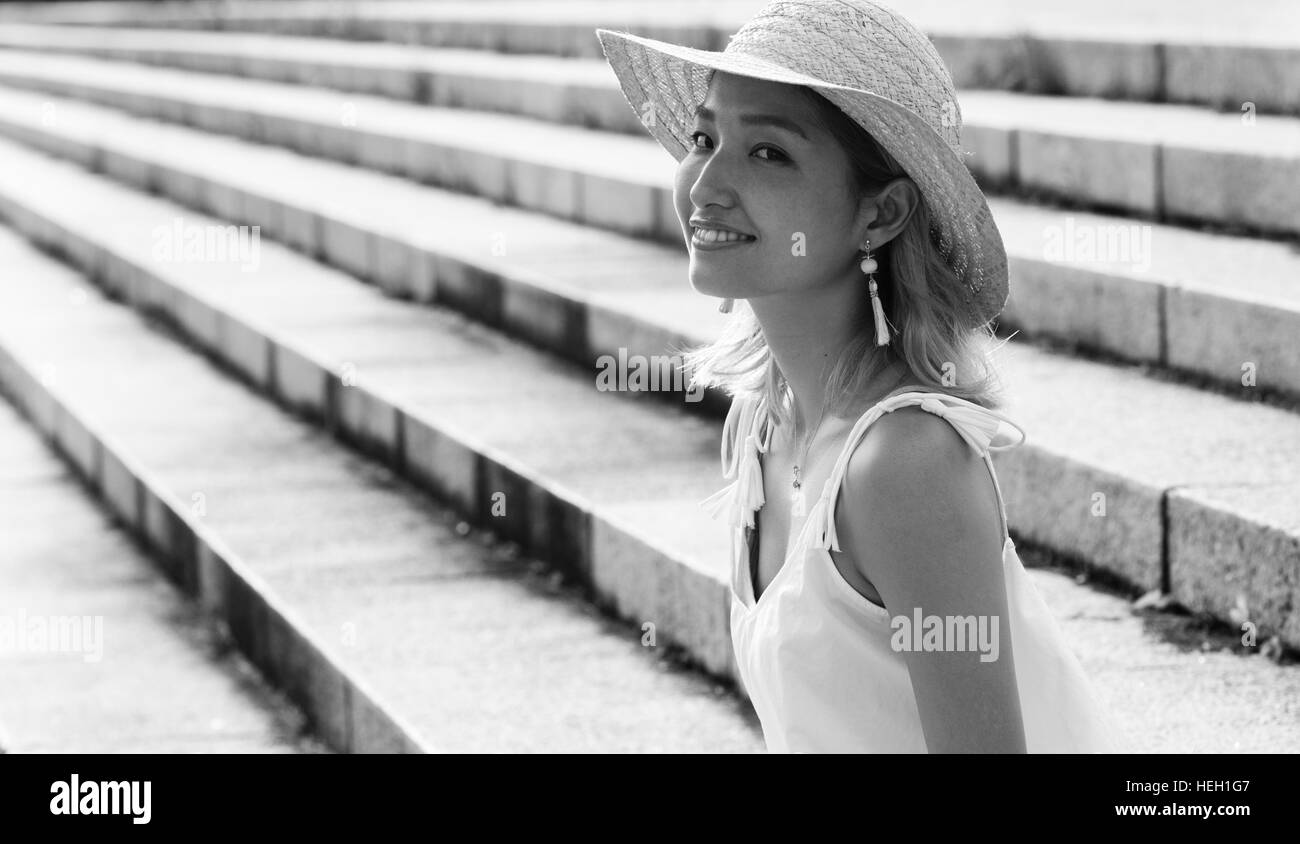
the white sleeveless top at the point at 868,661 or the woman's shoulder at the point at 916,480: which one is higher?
the woman's shoulder at the point at 916,480

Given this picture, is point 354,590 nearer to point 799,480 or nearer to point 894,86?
point 799,480

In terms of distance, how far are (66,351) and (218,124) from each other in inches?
203

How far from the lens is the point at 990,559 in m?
1.63

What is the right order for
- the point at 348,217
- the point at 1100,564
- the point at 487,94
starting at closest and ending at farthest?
the point at 1100,564, the point at 348,217, the point at 487,94

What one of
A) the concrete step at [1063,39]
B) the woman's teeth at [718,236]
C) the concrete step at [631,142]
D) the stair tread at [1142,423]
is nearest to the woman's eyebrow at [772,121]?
the woman's teeth at [718,236]

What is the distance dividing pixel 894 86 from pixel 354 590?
9.99 ft

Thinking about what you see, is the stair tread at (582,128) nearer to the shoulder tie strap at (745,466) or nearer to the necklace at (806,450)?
Result: the shoulder tie strap at (745,466)

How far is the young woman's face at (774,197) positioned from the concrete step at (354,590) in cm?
177

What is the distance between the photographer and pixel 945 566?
1627mm

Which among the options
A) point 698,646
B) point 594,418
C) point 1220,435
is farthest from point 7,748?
point 1220,435

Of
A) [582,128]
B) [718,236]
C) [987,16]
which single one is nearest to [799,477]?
[718,236]

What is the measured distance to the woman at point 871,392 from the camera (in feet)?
5.39

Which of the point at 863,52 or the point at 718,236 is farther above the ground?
the point at 863,52
